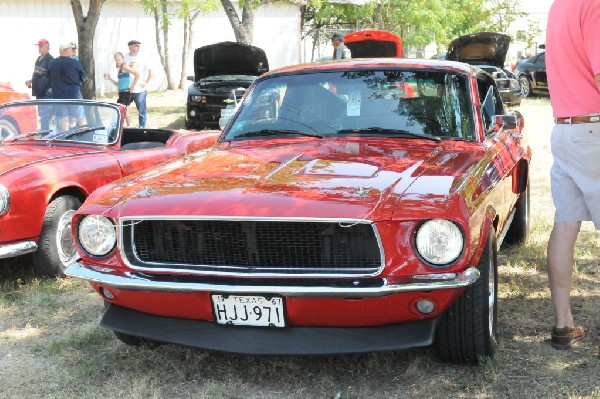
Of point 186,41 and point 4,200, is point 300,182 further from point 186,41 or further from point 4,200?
point 186,41

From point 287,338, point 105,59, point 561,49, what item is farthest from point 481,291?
point 105,59

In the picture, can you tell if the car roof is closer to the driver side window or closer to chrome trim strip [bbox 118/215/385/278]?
the driver side window

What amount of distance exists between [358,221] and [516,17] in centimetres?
3383

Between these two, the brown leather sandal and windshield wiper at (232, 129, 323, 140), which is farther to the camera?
windshield wiper at (232, 129, 323, 140)

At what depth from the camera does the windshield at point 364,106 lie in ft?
15.2

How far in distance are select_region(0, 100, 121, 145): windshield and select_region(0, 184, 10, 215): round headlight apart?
1.20 meters

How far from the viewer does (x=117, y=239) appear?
12.1 feet

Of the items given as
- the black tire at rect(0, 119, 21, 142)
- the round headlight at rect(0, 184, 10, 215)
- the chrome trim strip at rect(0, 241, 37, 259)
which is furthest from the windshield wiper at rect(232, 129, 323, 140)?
the black tire at rect(0, 119, 21, 142)

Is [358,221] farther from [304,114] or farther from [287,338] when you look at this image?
[304,114]

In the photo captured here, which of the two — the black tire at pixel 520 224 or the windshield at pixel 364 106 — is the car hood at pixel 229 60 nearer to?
the black tire at pixel 520 224

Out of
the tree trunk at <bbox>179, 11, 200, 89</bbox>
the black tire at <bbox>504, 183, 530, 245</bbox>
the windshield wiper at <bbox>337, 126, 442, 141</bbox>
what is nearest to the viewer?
the windshield wiper at <bbox>337, 126, 442, 141</bbox>

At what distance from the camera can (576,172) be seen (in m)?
3.96

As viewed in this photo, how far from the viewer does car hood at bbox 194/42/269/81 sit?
15.2 m

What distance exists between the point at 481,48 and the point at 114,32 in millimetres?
13612
